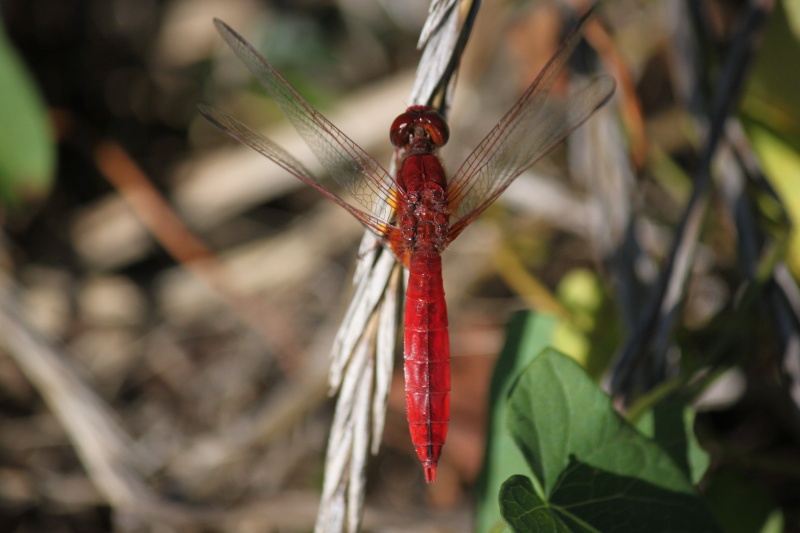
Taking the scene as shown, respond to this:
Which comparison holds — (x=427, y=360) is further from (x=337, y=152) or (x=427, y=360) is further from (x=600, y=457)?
(x=337, y=152)

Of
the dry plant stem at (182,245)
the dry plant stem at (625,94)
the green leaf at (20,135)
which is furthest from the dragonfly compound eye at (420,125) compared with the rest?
the green leaf at (20,135)

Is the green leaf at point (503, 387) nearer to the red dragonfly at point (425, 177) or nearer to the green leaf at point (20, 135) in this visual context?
the red dragonfly at point (425, 177)

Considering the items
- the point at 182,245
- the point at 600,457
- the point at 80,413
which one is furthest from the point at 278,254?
the point at 600,457

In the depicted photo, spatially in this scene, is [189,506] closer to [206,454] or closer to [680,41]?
[206,454]

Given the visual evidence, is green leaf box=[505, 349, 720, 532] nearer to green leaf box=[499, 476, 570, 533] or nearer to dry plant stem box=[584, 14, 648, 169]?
green leaf box=[499, 476, 570, 533]

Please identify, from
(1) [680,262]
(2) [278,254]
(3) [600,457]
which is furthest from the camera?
(2) [278,254]
